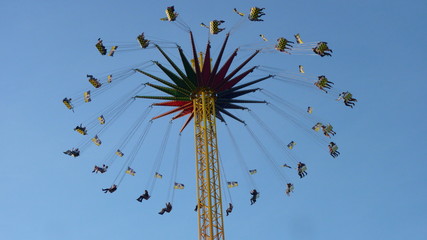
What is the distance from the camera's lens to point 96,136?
4869 cm

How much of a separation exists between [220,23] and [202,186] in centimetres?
1303

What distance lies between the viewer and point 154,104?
1772 inches

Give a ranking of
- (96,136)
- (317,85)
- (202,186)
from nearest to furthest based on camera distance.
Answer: (202,186) → (317,85) → (96,136)

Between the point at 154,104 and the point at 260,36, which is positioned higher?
the point at 260,36

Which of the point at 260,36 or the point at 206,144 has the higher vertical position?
the point at 260,36

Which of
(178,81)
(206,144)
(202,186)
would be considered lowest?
(202,186)

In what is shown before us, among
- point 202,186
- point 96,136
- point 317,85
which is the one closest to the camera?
point 202,186

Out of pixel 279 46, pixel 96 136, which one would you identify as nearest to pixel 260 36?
pixel 279 46

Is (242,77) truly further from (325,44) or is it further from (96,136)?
(96,136)

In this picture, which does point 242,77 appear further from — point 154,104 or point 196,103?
point 154,104

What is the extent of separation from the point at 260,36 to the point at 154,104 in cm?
1087

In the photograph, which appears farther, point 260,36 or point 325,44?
point 260,36

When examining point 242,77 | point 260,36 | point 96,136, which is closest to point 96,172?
point 96,136

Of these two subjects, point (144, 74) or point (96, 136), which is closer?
point (144, 74)
